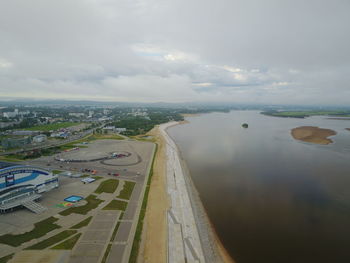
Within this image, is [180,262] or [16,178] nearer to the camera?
[180,262]

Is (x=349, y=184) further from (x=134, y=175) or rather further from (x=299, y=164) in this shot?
(x=134, y=175)

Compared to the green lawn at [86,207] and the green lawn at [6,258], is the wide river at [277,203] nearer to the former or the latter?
the green lawn at [86,207]

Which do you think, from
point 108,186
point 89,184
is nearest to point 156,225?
point 108,186

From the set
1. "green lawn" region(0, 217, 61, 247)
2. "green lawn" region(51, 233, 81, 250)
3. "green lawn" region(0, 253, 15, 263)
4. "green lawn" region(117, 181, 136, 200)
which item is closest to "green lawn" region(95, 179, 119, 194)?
"green lawn" region(117, 181, 136, 200)

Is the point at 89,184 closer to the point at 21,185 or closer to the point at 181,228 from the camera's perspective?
the point at 21,185

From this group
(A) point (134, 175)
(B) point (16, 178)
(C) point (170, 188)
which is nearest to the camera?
(B) point (16, 178)

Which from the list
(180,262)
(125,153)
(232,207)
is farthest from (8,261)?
(125,153)

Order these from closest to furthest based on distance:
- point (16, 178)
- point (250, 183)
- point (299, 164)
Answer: point (16, 178), point (250, 183), point (299, 164)
